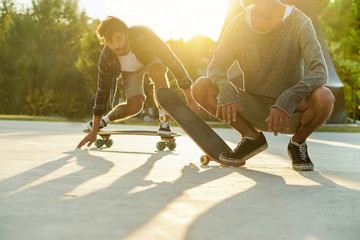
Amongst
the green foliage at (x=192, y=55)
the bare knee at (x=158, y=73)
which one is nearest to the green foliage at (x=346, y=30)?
the green foliage at (x=192, y=55)

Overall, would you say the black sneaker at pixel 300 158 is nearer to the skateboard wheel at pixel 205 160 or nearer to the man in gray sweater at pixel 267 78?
the man in gray sweater at pixel 267 78

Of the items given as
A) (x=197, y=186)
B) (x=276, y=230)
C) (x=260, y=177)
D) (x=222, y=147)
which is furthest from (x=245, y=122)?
(x=276, y=230)

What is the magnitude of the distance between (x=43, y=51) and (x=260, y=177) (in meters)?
22.0

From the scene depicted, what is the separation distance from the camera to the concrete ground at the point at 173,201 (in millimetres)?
1561

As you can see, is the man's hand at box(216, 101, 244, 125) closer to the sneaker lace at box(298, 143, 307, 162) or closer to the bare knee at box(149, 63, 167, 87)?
the sneaker lace at box(298, 143, 307, 162)

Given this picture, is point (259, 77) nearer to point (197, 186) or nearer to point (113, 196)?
point (197, 186)

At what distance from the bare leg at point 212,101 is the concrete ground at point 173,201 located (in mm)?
282

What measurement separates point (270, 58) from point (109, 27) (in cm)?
140

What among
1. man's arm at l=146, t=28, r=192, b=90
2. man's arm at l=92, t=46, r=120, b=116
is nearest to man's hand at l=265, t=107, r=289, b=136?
man's arm at l=146, t=28, r=192, b=90

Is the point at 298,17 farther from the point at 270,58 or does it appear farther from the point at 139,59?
the point at 139,59

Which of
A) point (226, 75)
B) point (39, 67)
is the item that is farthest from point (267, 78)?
point (39, 67)

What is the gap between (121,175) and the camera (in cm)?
292

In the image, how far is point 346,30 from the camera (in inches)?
928

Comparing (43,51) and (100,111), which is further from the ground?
(43,51)
